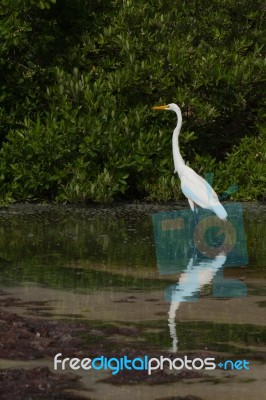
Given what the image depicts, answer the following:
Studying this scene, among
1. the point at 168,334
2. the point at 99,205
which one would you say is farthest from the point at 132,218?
the point at 168,334

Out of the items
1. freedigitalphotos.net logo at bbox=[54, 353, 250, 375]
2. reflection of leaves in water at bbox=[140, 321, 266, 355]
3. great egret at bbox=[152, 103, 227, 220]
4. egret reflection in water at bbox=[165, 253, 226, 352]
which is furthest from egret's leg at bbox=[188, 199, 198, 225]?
freedigitalphotos.net logo at bbox=[54, 353, 250, 375]

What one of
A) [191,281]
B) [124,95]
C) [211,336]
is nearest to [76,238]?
[191,281]

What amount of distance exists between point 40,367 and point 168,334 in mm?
1199

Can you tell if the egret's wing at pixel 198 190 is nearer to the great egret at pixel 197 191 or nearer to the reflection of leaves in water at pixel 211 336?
the great egret at pixel 197 191

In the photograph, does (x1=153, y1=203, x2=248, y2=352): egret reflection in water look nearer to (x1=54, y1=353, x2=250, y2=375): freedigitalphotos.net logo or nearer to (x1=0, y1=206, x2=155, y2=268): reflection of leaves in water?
(x1=0, y1=206, x2=155, y2=268): reflection of leaves in water

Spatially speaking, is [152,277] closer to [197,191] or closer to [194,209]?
[197,191]

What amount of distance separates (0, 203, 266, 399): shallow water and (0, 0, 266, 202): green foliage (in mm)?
651

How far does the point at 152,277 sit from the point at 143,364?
3.01 metres

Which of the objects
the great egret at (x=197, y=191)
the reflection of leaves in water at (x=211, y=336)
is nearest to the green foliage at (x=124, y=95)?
A: the great egret at (x=197, y=191)

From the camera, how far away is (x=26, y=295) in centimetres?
809

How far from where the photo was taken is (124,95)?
14.6m

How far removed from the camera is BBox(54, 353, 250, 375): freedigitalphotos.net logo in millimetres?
5977

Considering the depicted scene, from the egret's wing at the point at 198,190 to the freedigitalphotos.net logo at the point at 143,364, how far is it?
556 centimetres

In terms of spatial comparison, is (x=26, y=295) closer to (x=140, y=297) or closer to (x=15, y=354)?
(x=140, y=297)
